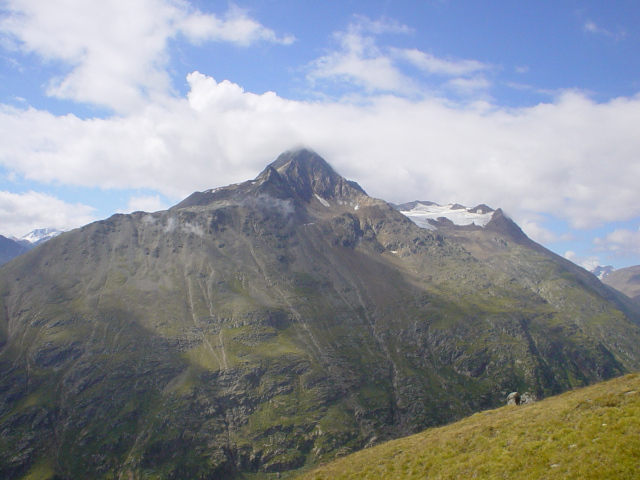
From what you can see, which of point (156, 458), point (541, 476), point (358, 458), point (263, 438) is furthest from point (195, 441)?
point (541, 476)

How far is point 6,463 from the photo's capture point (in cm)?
16812

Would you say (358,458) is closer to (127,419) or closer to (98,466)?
(98,466)

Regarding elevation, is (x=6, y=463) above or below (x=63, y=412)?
below

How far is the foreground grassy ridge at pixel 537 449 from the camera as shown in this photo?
106 feet

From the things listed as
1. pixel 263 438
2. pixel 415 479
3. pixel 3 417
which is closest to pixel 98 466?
pixel 3 417

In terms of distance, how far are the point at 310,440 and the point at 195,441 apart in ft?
189

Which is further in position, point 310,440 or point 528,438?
point 310,440

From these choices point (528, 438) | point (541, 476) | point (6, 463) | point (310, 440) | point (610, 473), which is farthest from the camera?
point (310, 440)

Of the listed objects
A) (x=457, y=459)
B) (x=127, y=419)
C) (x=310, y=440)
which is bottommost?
(x=310, y=440)

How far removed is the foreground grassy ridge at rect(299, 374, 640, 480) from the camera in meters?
32.3

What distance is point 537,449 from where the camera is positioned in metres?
37.8

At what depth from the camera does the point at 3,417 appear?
191875 millimetres

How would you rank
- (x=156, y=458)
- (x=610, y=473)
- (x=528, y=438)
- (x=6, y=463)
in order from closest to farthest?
(x=610, y=473)
(x=528, y=438)
(x=6, y=463)
(x=156, y=458)

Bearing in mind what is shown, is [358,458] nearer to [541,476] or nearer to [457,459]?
[457,459]
